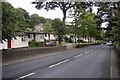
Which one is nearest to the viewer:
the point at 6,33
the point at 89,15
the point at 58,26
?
the point at 6,33

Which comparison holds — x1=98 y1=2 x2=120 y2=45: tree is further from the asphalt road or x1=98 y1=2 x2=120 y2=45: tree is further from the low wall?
the low wall

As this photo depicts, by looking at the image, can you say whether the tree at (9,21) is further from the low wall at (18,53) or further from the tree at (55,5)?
the tree at (55,5)

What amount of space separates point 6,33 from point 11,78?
8651 millimetres

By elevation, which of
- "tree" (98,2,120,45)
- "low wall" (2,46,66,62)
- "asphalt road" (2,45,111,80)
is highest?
"tree" (98,2,120,45)

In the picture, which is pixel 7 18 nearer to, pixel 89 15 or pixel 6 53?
pixel 6 53

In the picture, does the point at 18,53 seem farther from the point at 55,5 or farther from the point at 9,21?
the point at 55,5

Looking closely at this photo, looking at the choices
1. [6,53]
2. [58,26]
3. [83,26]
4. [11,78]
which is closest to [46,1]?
[58,26]

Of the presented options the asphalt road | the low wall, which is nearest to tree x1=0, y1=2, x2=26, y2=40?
the low wall

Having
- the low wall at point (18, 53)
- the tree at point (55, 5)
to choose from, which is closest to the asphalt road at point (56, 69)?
the low wall at point (18, 53)

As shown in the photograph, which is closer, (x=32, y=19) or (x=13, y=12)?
(x=13, y=12)

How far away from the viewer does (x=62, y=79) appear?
1291 centimetres

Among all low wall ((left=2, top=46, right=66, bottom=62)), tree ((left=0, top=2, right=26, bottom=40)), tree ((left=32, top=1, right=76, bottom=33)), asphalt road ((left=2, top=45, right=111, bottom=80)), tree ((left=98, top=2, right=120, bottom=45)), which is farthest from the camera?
tree ((left=32, top=1, right=76, bottom=33))

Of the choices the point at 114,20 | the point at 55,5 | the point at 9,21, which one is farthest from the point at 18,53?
the point at 55,5

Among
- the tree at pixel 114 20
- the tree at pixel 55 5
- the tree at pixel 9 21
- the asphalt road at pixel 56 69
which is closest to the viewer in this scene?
the asphalt road at pixel 56 69
